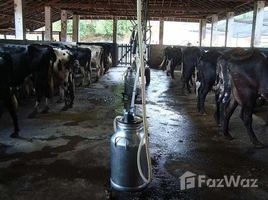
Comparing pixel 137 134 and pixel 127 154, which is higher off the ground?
pixel 137 134

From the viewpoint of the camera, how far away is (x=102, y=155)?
3979 millimetres

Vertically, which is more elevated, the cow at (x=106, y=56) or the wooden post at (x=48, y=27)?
the wooden post at (x=48, y=27)

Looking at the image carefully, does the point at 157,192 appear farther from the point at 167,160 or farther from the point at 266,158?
the point at 266,158

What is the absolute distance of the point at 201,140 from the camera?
473 cm

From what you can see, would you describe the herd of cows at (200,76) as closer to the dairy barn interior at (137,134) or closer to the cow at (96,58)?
the dairy barn interior at (137,134)

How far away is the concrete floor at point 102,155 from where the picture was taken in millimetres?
3057

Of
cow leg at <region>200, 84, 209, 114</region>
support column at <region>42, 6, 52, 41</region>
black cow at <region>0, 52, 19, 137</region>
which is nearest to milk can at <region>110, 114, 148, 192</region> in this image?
black cow at <region>0, 52, 19, 137</region>

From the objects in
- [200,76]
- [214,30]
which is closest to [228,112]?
[200,76]

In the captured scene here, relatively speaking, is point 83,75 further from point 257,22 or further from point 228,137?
point 257,22

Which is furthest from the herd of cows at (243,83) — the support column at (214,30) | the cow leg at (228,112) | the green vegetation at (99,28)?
the green vegetation at (99,28)

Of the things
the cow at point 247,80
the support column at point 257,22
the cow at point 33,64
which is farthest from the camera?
the support column at point 257,22

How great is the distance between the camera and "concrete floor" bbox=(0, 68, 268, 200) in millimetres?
3057

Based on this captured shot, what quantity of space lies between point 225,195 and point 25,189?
6.21ft

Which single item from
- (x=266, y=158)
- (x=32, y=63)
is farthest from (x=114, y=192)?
(x=32, y=63)
